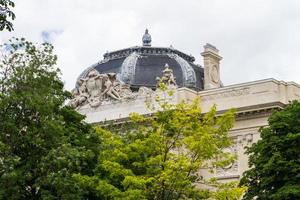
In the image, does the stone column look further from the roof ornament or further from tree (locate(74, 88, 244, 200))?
tree (locate(74, 88, 244, 200))

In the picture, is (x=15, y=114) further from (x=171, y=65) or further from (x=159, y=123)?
(x=171, y=65)

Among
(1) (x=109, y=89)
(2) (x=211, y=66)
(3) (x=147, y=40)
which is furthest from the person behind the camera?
(3) (x=147, y=40)

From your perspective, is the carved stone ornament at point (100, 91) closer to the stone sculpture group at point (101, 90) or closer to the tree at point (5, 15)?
the stone sculpture group at point (101, 90)

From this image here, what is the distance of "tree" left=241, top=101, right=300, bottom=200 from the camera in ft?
132

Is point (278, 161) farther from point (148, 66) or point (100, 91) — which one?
point (148, 66)

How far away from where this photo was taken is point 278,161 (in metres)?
40.5

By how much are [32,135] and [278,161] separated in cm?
1261

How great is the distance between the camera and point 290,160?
134 ft

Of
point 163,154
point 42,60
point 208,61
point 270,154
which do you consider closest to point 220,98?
point 208,61

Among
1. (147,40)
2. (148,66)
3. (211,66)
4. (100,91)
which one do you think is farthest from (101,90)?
(147,40)

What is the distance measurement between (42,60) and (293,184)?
13.3m

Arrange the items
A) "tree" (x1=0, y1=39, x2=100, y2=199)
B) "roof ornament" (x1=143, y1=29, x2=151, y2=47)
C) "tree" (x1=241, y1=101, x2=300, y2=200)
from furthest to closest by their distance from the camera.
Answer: "roof ornament" (x1=143, y1=29, x2=151, y2=47) < "tree" (x1=241, y1=101, x2=300, y2=200) < "tree" (x1=0, y1=39, x2=100, y2=199)

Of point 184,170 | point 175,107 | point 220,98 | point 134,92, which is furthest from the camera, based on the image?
point 134,92

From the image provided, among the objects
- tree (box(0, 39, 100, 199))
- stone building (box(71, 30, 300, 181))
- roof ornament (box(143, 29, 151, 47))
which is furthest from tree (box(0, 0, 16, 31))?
roof ornament (box(143, 29, 151, 47))
